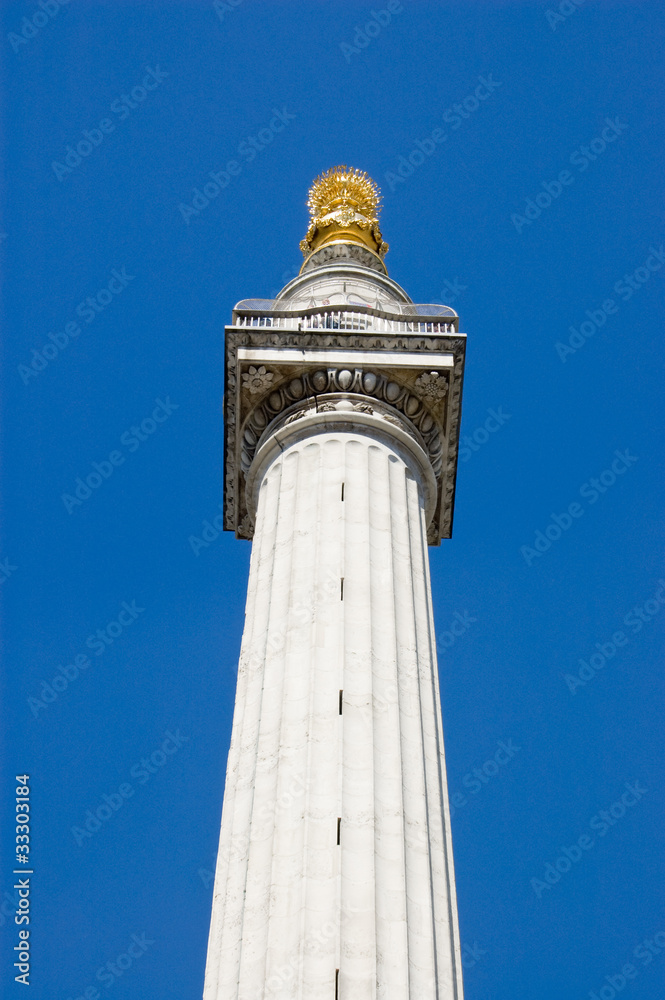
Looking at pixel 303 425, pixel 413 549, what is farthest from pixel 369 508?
pixel 303 425

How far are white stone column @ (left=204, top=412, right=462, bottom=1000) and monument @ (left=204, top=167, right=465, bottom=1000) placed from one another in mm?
36

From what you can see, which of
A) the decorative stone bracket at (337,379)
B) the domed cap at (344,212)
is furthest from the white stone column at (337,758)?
the domed cap at (344,212)

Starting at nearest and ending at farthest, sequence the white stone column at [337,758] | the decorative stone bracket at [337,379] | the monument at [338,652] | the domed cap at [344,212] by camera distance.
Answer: the white stone column at [337,758] → the monument at [338,652] → the decorative stone bracket at [337,379] → the domed cap at [344,212]

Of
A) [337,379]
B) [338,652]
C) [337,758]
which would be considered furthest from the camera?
[337,379]

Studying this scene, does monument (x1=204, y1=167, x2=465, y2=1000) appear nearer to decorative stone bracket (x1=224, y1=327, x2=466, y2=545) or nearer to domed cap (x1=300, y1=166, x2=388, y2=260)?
decorative stone bracket (x1=224, y1=327, x2=466, y2=545)

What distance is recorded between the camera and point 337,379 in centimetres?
→ 3177

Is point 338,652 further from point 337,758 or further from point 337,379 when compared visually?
point 337,379

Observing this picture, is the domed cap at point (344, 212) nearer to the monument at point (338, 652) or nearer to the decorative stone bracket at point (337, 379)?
the monument at point (338, 652)

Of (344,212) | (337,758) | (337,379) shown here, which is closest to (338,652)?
(337,758)

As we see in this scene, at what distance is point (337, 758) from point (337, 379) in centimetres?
1143

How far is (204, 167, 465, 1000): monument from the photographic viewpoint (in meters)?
20.7

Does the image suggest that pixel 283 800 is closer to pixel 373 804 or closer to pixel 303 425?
pixel 373 804

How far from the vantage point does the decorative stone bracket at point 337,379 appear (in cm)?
3183

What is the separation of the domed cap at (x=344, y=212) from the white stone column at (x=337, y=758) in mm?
13636
